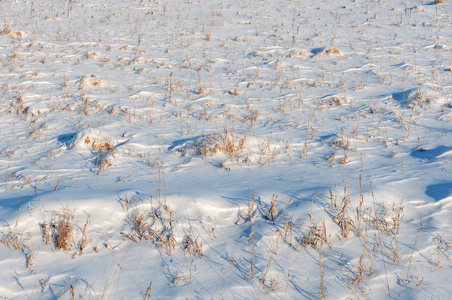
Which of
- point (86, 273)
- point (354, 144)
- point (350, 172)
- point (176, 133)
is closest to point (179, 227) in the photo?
point (86, 273)

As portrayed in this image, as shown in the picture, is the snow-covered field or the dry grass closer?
the snow-covered field

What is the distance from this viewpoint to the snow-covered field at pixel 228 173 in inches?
89.4

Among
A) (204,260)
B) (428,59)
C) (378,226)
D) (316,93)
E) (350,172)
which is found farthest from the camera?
(428,59)

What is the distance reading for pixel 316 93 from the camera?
668 cm

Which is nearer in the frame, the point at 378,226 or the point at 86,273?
the point at 86,273

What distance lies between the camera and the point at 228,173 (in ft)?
12.6

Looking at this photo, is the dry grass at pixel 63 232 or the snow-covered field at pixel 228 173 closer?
the snow-covered field at pixel 228 173

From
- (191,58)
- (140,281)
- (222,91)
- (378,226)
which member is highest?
(191,58)

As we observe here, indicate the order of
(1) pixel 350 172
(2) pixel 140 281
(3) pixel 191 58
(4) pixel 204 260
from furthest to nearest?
(3) pixel 191 58 → (1) pixel 350 172 → (4) pixel 204 260 → (2) pixel 140 281

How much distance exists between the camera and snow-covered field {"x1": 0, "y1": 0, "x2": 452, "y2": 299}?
2271 millimetres

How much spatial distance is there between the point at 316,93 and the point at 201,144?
3419mm

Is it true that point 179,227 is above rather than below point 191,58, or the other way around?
below

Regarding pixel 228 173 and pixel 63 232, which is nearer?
pixel 63 232

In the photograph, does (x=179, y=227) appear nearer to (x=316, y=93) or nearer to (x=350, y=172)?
(x=350, y=172)
